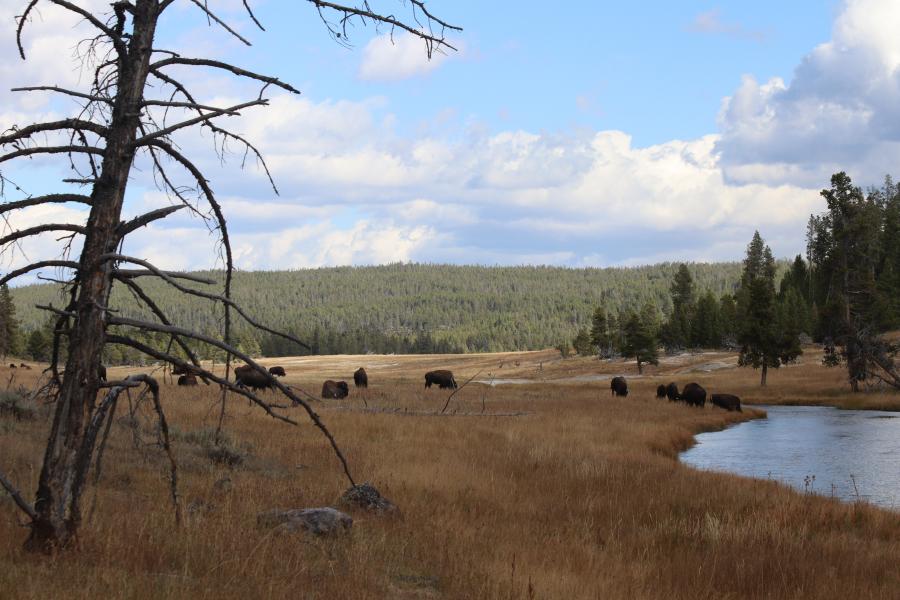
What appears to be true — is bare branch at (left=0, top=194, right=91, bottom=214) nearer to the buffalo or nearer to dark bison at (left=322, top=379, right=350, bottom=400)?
dark bison at (left=322, top=379, right=350, bottom=400)

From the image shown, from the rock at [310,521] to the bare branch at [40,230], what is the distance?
3.80 m

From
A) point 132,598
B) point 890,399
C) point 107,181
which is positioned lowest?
point 890,399

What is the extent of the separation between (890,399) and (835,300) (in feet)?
23.6

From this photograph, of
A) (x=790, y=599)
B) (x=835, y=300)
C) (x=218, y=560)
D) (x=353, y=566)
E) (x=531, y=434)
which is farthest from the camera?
(x=835, y=300)

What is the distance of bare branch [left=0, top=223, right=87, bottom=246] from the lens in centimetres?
538

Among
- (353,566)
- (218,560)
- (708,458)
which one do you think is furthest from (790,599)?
(708,458)

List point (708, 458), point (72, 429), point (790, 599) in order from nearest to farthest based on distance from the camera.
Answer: point (72, 429) → point (790, 599) → point (708, 458)

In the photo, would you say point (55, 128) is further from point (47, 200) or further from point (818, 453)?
point (818, 453)

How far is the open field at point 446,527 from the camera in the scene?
6.00 m

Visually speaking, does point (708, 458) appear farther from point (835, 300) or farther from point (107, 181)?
point (835, 300)

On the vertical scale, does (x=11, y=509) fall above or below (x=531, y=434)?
above

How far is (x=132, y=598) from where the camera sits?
15.8 feet

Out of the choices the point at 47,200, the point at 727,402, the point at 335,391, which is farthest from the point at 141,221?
the point at 727,402

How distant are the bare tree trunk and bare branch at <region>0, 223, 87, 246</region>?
0.16 meters
